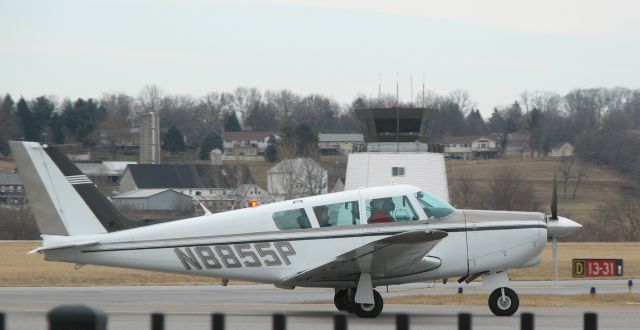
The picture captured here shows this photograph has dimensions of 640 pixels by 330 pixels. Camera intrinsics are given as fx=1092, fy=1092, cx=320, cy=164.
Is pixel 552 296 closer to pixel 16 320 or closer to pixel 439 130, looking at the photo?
pixel 16 320

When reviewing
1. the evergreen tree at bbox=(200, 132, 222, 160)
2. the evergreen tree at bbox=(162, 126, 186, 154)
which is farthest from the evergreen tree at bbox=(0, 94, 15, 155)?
the evergreen tree at bbox=(200, 132, 222, 160)

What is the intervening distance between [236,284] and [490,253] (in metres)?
11.3

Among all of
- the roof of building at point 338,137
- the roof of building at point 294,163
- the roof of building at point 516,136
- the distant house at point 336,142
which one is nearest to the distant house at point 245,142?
the roof of building at point 338,137

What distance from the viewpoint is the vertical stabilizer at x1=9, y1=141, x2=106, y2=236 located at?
15.7 meters

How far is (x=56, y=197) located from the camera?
15820 mm

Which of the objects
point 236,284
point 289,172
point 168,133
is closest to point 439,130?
point 168,133

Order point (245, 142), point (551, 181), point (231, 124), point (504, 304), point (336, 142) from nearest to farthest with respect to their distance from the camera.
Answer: point (504, 304) → point (551, 181) → point (336, 142) → point (245, 142) → point (231, 124)

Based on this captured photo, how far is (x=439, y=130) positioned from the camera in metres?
128

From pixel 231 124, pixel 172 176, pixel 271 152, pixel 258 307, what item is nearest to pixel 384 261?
pixel 258 307

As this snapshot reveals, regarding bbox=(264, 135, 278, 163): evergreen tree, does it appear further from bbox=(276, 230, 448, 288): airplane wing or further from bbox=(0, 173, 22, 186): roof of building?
bbox=(276, 230, 448, 288): airplane wing

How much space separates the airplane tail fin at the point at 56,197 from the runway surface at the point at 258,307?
1313mm

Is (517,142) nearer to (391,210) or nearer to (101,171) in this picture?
(101,171)

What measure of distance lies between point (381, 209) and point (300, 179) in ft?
140

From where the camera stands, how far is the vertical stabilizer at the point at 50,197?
15.7m
